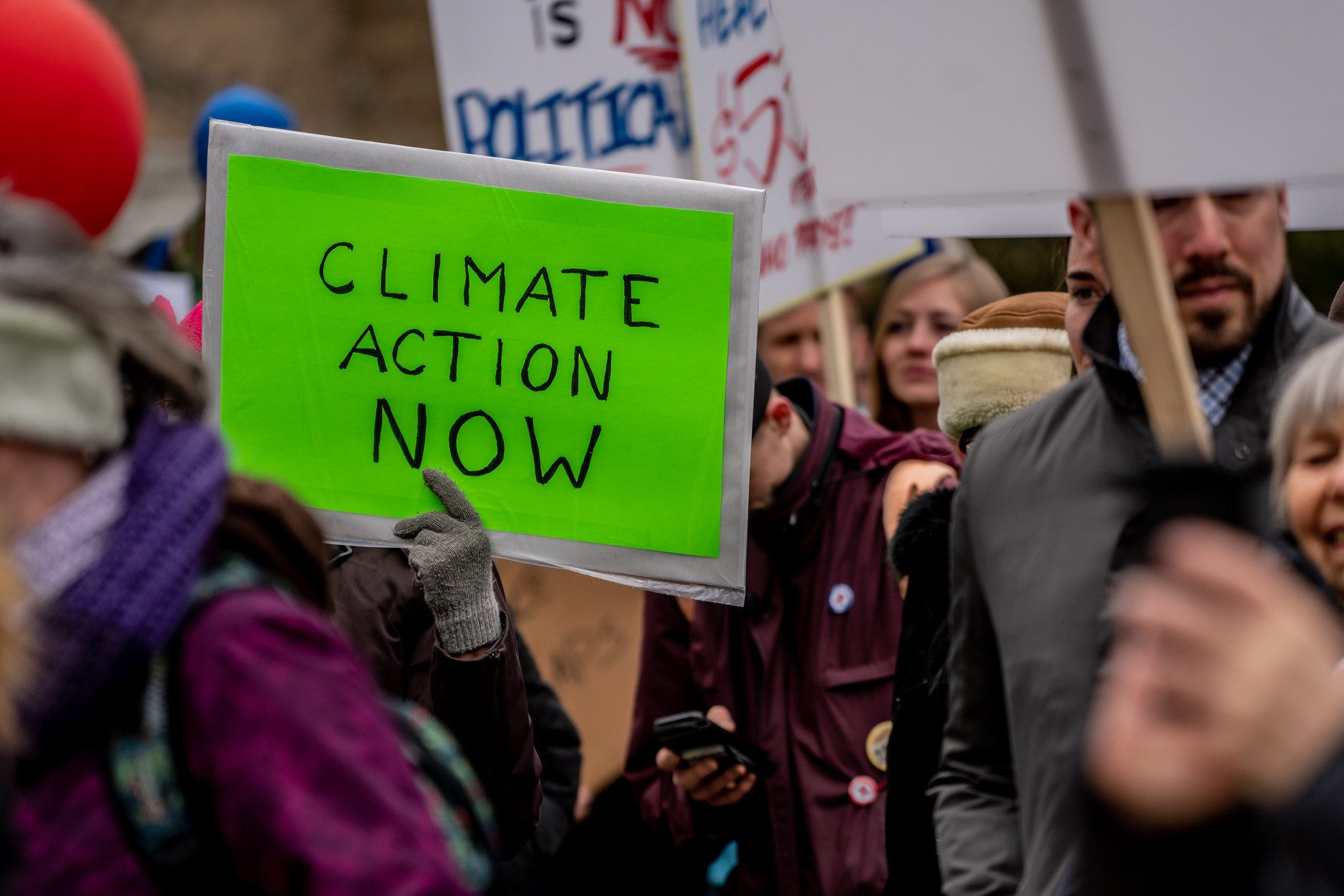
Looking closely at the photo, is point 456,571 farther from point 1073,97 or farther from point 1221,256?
point 1073,97

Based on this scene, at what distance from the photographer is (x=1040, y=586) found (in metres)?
1.91

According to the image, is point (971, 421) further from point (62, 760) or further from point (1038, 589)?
point (62, 760)

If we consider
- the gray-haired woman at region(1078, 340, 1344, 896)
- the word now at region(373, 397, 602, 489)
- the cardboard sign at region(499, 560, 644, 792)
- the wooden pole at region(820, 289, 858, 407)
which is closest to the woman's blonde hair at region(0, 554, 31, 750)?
the gray-haired woman at region(1078, 340, 1344, 896)

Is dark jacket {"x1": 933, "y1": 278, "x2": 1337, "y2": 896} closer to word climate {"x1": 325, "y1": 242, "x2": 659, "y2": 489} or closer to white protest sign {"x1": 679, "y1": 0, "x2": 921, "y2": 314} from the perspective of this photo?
word climate {"x1": 325, "y1": 242, "x2": 659, "y2": 489}

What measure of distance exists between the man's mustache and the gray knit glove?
A: 1.14m

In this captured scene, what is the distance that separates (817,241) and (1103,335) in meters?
2.79

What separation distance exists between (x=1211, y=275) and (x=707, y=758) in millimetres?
1619

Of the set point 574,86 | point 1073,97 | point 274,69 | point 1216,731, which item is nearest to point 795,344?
point 574,86

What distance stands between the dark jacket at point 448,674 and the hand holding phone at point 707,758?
39 cm

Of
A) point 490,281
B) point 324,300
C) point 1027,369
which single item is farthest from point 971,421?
point 324,300

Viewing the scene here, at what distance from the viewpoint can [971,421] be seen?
2908 millimetres

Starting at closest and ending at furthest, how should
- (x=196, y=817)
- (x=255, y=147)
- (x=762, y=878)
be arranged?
(x=196, y=817) → (x=255, y=147) → (x=762, y=878)

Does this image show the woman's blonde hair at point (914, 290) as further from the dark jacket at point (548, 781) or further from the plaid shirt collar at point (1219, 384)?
the plaid shirt collar at point (1219, 384)

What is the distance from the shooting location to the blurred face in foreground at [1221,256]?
1.70 m
